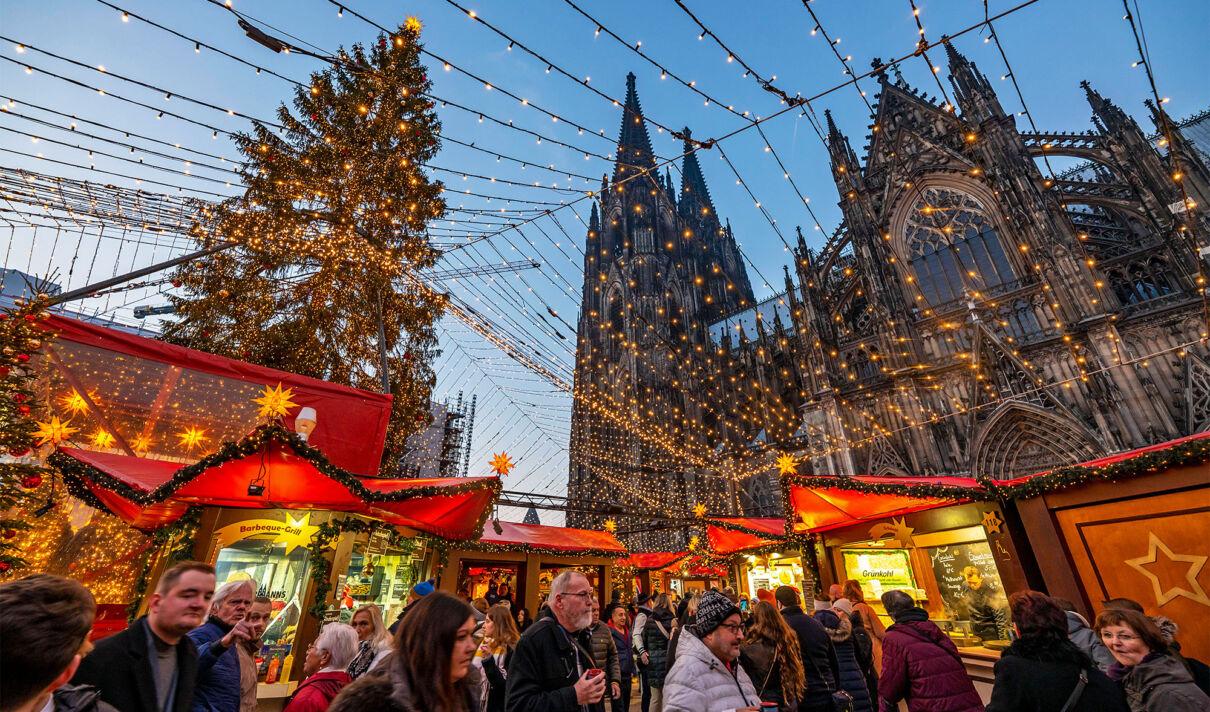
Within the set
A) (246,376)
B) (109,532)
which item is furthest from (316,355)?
(109,532)

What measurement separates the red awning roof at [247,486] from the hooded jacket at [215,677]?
277cm

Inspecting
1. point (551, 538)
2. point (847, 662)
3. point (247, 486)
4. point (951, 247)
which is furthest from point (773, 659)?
point (951, 247)

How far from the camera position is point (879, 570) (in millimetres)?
7367

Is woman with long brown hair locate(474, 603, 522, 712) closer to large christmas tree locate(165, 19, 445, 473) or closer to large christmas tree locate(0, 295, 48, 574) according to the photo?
large christmas tree locate(0, 295, 48, 574)

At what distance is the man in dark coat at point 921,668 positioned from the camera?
8.72ft

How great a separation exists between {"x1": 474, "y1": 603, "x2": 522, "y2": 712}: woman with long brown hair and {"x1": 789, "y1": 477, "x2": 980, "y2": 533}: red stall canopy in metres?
4.92

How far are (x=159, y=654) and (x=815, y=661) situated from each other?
3313 millimetres

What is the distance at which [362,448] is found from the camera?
727 centimetres

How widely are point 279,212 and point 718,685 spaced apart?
29.3 feet

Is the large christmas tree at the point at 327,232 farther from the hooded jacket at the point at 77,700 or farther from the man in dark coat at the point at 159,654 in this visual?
the hooded jacket at the point at 77,700

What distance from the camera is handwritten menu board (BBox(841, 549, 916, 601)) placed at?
7078 mm

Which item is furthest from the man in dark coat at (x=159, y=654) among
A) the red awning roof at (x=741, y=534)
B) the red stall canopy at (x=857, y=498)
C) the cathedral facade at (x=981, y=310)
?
the cathedral facade at (x=981, y=310)

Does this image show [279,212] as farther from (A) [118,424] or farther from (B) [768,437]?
(B) [768,437]

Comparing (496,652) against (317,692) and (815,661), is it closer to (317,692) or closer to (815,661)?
(317,692)
